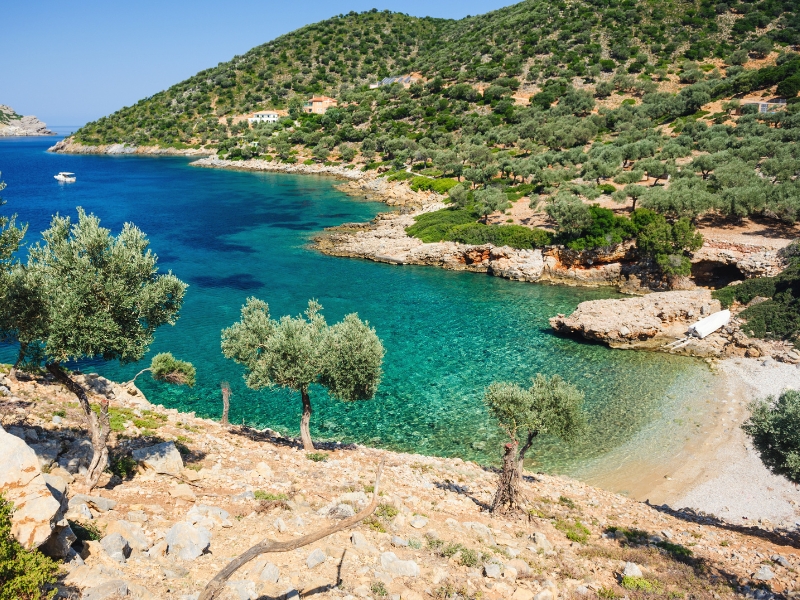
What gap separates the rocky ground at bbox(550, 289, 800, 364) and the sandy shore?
8.03 meters

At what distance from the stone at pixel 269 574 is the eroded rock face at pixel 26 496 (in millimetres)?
4327

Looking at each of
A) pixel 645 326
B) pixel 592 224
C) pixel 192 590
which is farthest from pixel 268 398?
pixel 592 224

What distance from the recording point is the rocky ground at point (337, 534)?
37.2 feet

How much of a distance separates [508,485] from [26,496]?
1420 centimetres

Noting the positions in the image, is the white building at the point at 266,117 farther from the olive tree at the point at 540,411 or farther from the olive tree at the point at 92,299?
the olive tree at the point at 540,411

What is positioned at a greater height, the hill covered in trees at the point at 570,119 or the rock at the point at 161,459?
the hill covered in trees at the point at 570,119

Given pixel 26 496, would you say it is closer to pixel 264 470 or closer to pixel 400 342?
pixel 264 470

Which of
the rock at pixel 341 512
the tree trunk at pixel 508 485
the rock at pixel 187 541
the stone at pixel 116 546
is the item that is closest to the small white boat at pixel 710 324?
the tree trunk at pixel 508 485

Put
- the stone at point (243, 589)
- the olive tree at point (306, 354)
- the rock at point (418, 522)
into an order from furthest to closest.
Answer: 1. the olive tree at point (306, 354)
2. the rock at point (418, 522)
3. the stone at point (243, 589)

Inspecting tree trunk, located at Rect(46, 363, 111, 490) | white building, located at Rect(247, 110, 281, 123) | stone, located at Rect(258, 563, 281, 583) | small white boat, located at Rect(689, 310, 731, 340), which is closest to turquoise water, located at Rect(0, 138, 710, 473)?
small white boat, located at Rect(689, 310, 731, 340)

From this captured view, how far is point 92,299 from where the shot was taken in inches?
574

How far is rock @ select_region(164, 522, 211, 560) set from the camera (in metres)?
11.8

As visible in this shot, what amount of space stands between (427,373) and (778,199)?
45684 millimetres

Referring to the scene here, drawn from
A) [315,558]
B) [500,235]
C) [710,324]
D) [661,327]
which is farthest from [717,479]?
[500,235]
